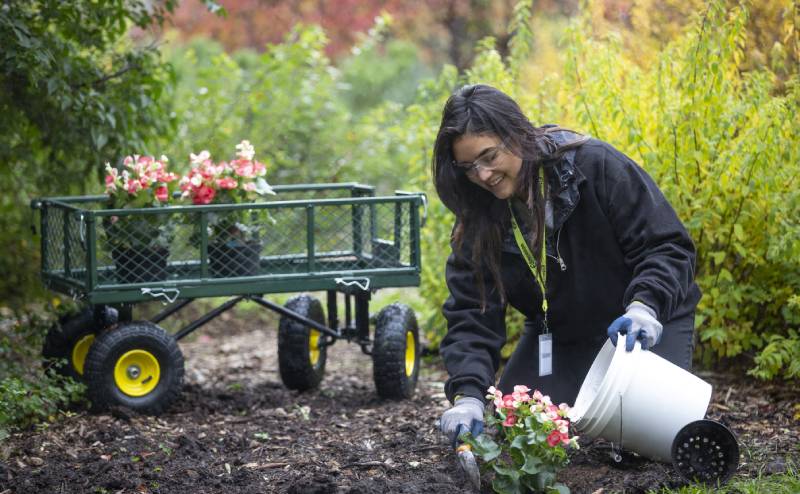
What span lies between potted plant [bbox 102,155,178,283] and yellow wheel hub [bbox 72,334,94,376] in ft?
1.63

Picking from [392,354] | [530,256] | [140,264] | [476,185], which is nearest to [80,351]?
[140,264]

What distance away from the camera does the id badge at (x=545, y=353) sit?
11.1 feet

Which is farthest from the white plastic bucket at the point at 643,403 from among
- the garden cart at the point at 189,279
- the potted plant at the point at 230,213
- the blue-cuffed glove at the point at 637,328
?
the potted plant at the point at 230,213

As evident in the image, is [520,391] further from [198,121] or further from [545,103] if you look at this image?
[198,121]

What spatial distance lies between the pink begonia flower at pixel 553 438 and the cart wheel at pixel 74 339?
2.47 meters

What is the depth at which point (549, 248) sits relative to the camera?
3.28 m

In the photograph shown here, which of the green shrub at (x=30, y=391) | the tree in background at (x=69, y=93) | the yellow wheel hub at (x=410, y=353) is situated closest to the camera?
the green shrub at (x=30, y=391)

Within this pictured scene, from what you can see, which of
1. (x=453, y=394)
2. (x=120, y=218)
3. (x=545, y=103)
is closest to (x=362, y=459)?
(x=453, y=394)

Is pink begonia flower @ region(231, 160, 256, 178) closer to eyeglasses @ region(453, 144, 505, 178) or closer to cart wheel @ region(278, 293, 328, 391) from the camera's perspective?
cart wheel @ region(278, 293, 328, 391)

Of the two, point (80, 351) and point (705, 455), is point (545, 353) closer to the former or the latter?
point (705, 455)

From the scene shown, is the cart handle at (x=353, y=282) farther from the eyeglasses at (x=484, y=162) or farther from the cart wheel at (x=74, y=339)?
the eyeglasses at (x=484, y=162)

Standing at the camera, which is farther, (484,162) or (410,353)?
(410,353)

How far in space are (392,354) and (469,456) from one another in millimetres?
1681

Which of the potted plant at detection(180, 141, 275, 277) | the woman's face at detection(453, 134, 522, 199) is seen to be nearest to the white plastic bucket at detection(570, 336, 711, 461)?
the woman's face at detection(453, 134, 522, 199)
